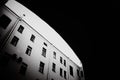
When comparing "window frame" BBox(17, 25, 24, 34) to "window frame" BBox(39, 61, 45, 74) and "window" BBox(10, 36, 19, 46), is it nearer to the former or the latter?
"window" BBox(10, 36, 19, 46)

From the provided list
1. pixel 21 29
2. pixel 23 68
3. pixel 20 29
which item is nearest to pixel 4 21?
pixel 20 29

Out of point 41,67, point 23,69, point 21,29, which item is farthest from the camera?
point 21,29

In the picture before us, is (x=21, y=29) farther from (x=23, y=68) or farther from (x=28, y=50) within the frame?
(x=23, y=68)

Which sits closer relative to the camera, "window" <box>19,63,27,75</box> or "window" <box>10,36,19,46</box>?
"window" <box>19,63,27,75</box>

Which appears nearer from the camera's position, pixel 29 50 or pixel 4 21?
pixel 4 21

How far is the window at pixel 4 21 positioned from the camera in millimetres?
15041

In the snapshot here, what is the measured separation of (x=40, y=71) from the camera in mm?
16266

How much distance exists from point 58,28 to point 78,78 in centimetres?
2264

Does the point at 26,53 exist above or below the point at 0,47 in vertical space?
above

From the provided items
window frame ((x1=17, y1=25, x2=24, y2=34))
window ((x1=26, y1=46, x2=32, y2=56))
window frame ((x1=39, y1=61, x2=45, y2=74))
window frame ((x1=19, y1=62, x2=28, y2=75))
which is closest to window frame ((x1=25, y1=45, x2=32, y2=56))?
window ((x1=26, y1=46, x2=32, y2=56))

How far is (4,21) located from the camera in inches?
611

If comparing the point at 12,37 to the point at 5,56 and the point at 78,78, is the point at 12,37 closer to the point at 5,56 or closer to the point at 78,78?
the point at 5,56

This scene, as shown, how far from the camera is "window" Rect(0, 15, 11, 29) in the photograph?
592 inches

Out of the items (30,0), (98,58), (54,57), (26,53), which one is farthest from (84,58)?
(54,57)
